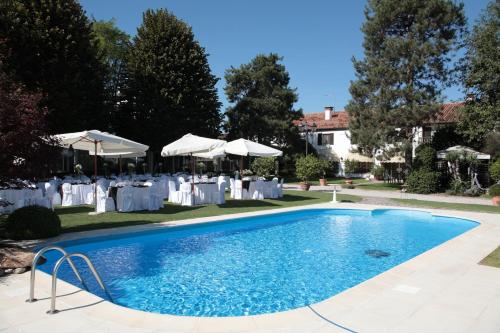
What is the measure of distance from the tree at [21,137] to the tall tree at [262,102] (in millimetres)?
31048

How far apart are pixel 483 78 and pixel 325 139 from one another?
23.7 metres

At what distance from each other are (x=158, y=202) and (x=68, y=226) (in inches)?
169

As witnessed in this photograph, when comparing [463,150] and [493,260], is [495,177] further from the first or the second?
[493,260]

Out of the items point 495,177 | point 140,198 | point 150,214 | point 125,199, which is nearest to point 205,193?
point 140,198

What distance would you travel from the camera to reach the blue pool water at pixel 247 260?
646 centimetres

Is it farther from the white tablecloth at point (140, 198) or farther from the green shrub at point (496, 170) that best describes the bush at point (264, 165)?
the white tablecloth at point (140, 198)

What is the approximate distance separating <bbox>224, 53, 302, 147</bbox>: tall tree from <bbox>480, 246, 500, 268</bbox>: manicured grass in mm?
30913

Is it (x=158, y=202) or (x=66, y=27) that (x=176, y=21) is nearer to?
(x=66, y=27)

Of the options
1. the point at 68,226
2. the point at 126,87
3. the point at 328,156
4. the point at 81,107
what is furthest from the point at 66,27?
the point at 328,156

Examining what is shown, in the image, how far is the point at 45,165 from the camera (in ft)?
27.8

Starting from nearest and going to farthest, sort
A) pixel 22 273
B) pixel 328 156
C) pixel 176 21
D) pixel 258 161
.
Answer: pixel 22 273, pixel 176 21, pixel 258 161, pixel 328 156

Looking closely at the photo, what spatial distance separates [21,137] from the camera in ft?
25.5

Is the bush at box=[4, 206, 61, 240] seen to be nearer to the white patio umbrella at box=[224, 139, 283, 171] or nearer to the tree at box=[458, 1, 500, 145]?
the white patio umbrella at box=[224, 139, 283, 171]

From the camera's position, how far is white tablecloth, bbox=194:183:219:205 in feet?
54.0
